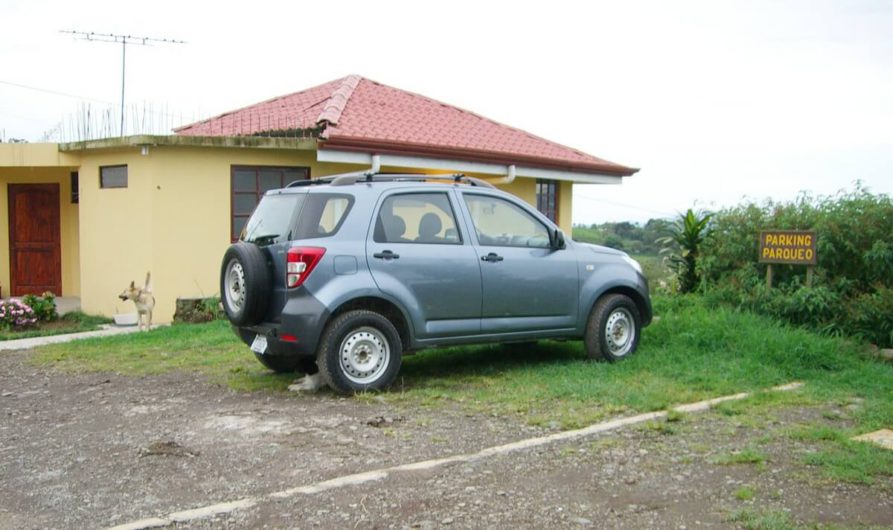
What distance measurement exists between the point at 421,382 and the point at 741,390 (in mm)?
2844

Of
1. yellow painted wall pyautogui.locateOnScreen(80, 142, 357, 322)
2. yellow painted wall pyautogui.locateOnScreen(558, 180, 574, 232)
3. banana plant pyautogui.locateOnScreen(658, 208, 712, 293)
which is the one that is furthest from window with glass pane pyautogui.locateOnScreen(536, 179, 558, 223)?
yellow painted wall pyautogui.locateOnScreen(80, 142, 357, 322)

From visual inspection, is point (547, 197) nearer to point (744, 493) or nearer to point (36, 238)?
point (36, 238)

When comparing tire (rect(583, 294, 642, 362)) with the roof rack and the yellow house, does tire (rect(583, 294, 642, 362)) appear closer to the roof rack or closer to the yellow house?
the roof rack

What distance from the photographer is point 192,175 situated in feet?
40.7

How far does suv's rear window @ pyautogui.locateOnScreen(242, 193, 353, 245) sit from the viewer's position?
7.07 metres

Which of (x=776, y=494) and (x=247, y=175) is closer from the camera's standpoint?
(x=776, y=494)

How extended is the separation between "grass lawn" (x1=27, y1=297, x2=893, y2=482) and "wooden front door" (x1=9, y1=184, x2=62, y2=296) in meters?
5.67

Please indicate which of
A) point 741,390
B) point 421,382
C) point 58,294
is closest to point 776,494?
point 741,390

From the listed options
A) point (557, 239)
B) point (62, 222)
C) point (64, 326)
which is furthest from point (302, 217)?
point (62, 222)

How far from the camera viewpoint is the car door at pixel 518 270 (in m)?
7.82

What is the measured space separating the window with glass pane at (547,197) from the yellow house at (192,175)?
111 millimetres

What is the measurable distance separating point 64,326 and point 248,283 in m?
7.05

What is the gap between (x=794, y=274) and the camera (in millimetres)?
10195

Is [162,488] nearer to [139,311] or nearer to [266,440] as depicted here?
[266,440]
